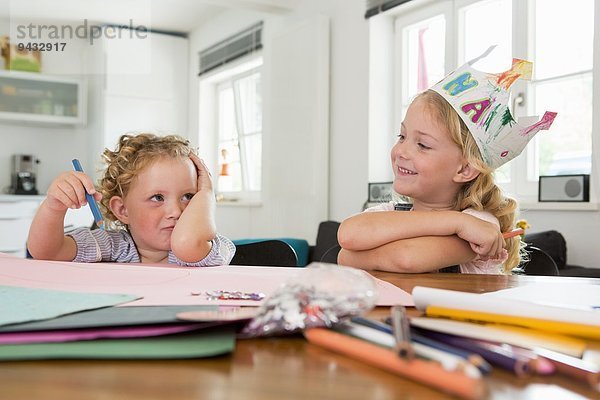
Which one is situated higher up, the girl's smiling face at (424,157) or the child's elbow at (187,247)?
the girl's smiling face at (424,157)

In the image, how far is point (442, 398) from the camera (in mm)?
326

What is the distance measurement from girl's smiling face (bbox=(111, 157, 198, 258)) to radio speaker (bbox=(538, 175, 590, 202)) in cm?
208

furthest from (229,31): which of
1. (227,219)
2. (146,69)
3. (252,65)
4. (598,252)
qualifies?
(598,252)

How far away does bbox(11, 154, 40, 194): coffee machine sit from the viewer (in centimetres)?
632

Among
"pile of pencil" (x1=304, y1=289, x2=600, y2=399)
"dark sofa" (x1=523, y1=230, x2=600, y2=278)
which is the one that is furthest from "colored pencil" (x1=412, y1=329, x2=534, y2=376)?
"dark sofa" (x1=523, y1=230, x2=600, y2=278)

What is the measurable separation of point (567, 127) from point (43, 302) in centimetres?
301

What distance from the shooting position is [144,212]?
1.41 m

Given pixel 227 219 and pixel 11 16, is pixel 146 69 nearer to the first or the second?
pixel 11 16

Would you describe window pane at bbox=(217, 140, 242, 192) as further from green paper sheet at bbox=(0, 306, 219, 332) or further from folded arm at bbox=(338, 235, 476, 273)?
green paper sheet at bbox=(0, 306, 219, 332)

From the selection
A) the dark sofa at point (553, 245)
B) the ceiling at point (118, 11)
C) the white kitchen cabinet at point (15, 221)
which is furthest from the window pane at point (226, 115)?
→ the dark sofa at point (553, 245)

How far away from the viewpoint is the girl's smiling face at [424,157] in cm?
143

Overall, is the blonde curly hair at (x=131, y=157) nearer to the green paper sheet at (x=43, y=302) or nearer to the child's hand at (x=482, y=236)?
the child's hand at (x=482, y=236)

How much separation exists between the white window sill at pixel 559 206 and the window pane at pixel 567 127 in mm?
192

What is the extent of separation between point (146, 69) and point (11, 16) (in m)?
1.39
